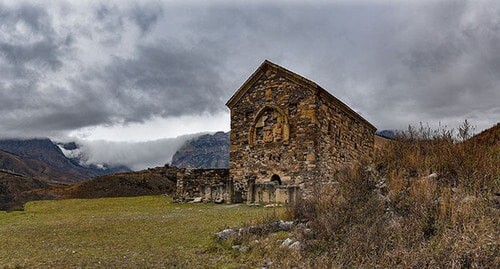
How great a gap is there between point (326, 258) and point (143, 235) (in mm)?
5117

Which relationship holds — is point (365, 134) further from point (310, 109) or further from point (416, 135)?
point (416, 135)

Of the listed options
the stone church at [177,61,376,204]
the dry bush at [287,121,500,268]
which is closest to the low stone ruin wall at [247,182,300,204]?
the stone church at [177,61,376,204]

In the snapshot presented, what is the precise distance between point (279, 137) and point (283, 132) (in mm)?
367

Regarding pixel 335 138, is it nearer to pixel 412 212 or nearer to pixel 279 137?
pixel 279 137

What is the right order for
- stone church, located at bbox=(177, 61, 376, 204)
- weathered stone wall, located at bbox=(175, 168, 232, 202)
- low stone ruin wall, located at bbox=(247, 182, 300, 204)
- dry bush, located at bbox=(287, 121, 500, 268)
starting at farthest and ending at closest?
weathered stone wall, located at bbox=(175, 168, 232, 202), stone church, located at bbox=(177, 61, 376, 204), low stone ruin wall, located at bbox=(247, 182, 300, 204), dry bush, located at bbox=(287, 121, 500, 268)

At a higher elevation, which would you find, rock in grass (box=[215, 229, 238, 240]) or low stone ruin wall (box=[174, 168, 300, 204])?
low stone ruin wall (box=[174, 168, 300, 204])

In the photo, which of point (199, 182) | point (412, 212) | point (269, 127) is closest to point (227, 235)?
point (412, 212)

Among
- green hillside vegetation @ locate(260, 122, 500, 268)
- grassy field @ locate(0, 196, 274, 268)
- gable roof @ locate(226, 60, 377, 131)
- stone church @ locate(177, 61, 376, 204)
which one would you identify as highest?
gable roof @ locate(226, 60, 377, 131)

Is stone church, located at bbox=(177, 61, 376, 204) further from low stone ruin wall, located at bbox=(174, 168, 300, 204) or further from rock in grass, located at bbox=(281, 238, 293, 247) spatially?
rock in grass, located at bbox=(281, 238, 293, 247)

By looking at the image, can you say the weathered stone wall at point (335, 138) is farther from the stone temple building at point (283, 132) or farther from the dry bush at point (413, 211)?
the dry bush at point (413, 211)

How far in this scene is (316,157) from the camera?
17.7m

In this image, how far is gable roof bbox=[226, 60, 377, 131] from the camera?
1809 cm

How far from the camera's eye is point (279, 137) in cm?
1877

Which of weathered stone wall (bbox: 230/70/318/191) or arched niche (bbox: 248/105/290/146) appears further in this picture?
arched niche (bbox: 248/105/290/146)
